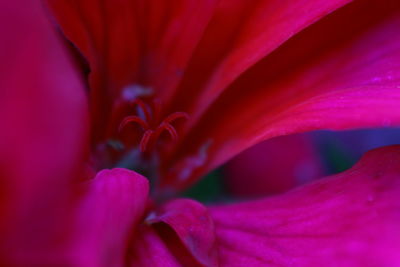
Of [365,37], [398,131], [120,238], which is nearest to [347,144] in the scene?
[398,131]

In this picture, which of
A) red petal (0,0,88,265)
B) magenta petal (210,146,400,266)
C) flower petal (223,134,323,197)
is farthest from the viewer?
flower petal (223,134,323,197)

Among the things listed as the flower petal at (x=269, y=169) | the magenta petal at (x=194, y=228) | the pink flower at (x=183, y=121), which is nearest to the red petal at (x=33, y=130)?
the pink flower at (x=183, y=121)

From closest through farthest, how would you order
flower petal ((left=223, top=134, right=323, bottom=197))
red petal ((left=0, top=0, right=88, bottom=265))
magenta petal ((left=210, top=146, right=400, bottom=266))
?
1. red petal ((left=0, top=0, right=88, bottom=265))
2. magenta petal ((left=210, top=146, right=400, bottom=266))
3. flower petal ((left=223, top=134, right=323, bottom=197))

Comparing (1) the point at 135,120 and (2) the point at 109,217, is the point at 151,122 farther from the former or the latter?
(2) the point at 109,217

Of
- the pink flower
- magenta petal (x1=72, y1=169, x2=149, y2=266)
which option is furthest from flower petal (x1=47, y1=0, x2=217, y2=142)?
magenta petal (x1=72, y1=169, x2=149, y2=266)

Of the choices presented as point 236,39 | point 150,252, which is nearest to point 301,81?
point 236,39

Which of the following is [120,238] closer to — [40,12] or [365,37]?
[40,12]

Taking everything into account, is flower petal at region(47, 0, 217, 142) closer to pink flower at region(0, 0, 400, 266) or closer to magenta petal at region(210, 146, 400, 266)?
pink flower at region(0, 0, 400, 266)
